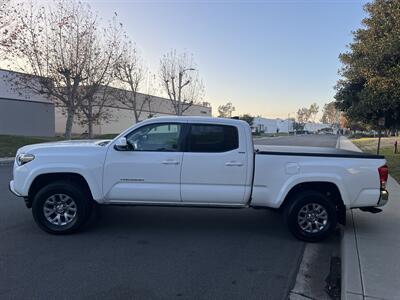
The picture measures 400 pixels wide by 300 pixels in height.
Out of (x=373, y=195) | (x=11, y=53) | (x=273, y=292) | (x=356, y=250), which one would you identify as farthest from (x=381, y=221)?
(x=11, y=53)

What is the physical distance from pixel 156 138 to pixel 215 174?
43.4 inches

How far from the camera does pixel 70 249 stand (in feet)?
18.6

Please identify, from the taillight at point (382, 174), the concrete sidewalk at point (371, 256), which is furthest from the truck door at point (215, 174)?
the taillight at point (382, 174)

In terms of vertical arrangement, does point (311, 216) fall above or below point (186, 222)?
above

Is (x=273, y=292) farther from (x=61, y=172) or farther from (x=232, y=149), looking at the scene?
(x=61, y=172)

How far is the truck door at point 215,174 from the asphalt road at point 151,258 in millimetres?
692

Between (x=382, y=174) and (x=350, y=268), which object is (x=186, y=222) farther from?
(x=382, y=174)

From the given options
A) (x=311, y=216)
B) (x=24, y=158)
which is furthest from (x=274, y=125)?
(x=24, y=158)

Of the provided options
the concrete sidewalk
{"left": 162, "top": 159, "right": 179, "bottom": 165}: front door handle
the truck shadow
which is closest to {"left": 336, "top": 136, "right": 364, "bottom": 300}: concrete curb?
the concrete sidewalk

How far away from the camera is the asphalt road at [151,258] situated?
4.36m

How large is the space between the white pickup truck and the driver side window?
0.05 ft

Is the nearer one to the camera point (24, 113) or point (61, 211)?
point (61, 211)

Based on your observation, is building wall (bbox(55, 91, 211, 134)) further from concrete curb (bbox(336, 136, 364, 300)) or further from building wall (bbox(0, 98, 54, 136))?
concrete curb (bbox(336, 136, 364, 300))

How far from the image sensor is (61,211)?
21.1 feet
